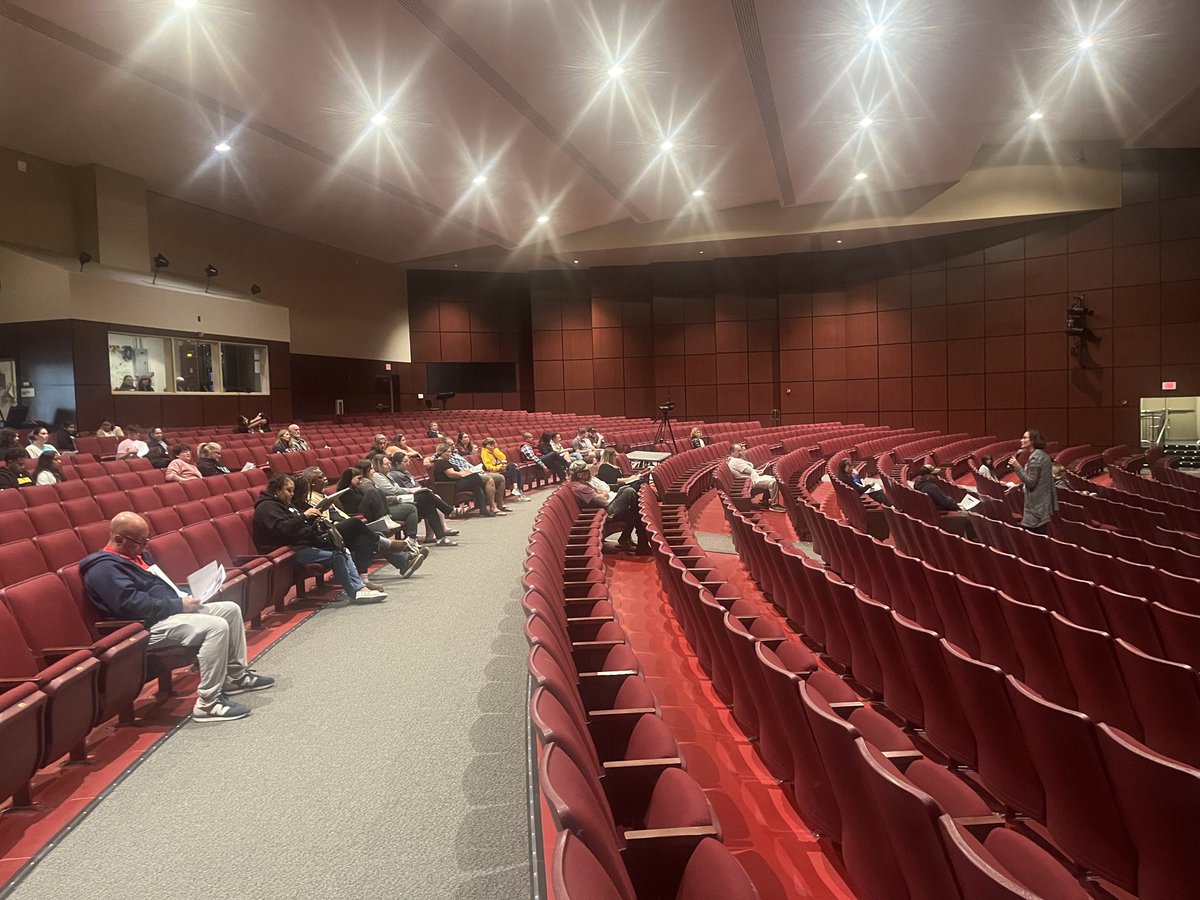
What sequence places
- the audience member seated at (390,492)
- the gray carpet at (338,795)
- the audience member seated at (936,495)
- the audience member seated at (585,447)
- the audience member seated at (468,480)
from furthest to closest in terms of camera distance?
the audience member seated at (585,447) < the audience member seated at (468,480) < the audience member seated at (936,495) < the audience member seated at (390,492) < the gray carpet at (338,795)

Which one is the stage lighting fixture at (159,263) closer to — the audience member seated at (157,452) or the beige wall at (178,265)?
the beige wall at (178,265)

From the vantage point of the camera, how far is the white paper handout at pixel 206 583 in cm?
314

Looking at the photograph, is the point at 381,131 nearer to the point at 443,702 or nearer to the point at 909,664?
the point at 443,702

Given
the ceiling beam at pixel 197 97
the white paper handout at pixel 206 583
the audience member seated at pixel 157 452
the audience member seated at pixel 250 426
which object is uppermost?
the ceiling beam at pixel 197 97

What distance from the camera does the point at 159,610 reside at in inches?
115

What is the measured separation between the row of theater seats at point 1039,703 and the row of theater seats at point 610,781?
0.79 metres

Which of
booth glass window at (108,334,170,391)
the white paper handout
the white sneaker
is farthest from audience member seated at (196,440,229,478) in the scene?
booth glass window at (108,334,170,391)

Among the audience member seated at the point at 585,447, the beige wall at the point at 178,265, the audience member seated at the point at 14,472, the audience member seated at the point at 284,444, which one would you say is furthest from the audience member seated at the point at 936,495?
the beige wall at the point at 178,265

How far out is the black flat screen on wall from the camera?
18.5 meters

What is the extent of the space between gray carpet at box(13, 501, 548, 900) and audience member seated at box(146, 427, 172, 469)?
16.5ft

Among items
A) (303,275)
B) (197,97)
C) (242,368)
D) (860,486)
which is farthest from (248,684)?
(303,275)

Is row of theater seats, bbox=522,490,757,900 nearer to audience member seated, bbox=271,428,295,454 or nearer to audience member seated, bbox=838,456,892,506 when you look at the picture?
audience member seated, bbox=838,456,892,506

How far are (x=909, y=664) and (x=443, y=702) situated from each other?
1.68m

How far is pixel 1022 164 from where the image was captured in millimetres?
13406
